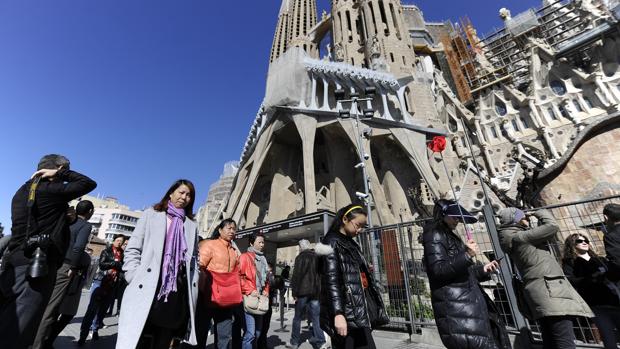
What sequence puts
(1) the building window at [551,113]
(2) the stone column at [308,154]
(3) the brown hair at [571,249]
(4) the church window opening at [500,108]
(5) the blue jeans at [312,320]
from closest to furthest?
(3) the brown hair at [571,249], (5) the blue jeans at [312,320], (2) the stone column at [308,154], (1) the building window at [551,113], (4) the church window opening at [500,108]

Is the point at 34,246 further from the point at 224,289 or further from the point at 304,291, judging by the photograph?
the point at 304,291

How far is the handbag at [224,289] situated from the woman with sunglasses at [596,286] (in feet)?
12.2

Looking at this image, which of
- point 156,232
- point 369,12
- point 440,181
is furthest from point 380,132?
point 156,232

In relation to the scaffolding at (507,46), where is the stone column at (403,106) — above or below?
below

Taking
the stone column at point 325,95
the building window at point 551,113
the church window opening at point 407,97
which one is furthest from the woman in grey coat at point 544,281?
the building window at point 551,113

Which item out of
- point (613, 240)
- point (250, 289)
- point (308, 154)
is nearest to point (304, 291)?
point (250, 289)

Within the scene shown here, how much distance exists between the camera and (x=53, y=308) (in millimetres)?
3029

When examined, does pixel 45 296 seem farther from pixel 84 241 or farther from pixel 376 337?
pixel 376 337

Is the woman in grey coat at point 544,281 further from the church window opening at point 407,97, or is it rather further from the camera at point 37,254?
the church window opening at point 407,97

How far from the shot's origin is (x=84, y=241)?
Result: 3.48 metres

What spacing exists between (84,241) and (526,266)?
4.96 meters

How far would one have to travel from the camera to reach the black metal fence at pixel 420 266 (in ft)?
13.0

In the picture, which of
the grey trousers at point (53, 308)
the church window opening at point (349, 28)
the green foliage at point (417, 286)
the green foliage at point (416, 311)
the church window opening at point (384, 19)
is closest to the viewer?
the grey trousers at point (53, 308)

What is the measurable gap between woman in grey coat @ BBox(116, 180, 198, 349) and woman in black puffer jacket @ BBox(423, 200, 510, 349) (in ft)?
5.88
